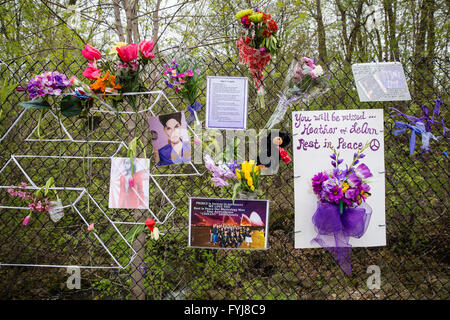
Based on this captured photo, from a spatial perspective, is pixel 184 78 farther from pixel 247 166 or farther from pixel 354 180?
pixel 354 180

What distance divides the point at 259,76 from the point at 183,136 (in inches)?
21.9

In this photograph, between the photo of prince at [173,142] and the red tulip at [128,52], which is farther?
the photo of prince at [173,142]

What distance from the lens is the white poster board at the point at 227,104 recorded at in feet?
6.47

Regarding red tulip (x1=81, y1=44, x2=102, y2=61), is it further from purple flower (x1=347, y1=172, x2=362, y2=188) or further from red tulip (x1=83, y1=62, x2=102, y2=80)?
purple flower (x1=347, y1=172, x2=362, y2=188)

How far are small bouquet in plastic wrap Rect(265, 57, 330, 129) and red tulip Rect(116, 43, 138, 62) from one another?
850 mm

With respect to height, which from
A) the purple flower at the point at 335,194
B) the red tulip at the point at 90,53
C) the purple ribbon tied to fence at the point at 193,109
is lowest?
the purple flower at the point at 335,194

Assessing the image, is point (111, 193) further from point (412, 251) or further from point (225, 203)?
point (412, 251)

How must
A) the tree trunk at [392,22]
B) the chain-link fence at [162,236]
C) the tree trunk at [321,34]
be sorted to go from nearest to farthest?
the chain-link fence at [162,236] → the tree trunk at [392,22] → the tree trunk at [321,34]

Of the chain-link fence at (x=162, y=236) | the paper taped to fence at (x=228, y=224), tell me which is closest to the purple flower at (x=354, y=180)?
the paper taped to fence at (x=228, y=224)

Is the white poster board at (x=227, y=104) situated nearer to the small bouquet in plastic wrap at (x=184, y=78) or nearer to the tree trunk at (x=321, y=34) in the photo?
the small bouquet in plastic wrap at (x=184, y=78)

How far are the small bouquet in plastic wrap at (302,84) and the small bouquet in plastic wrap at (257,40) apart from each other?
0.16 metres

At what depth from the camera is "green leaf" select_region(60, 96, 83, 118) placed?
1.84 meters

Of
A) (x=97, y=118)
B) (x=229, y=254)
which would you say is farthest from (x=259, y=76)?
(x=229, y=254)

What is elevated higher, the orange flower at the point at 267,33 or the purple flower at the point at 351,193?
the orange flower at the point at 267,33
